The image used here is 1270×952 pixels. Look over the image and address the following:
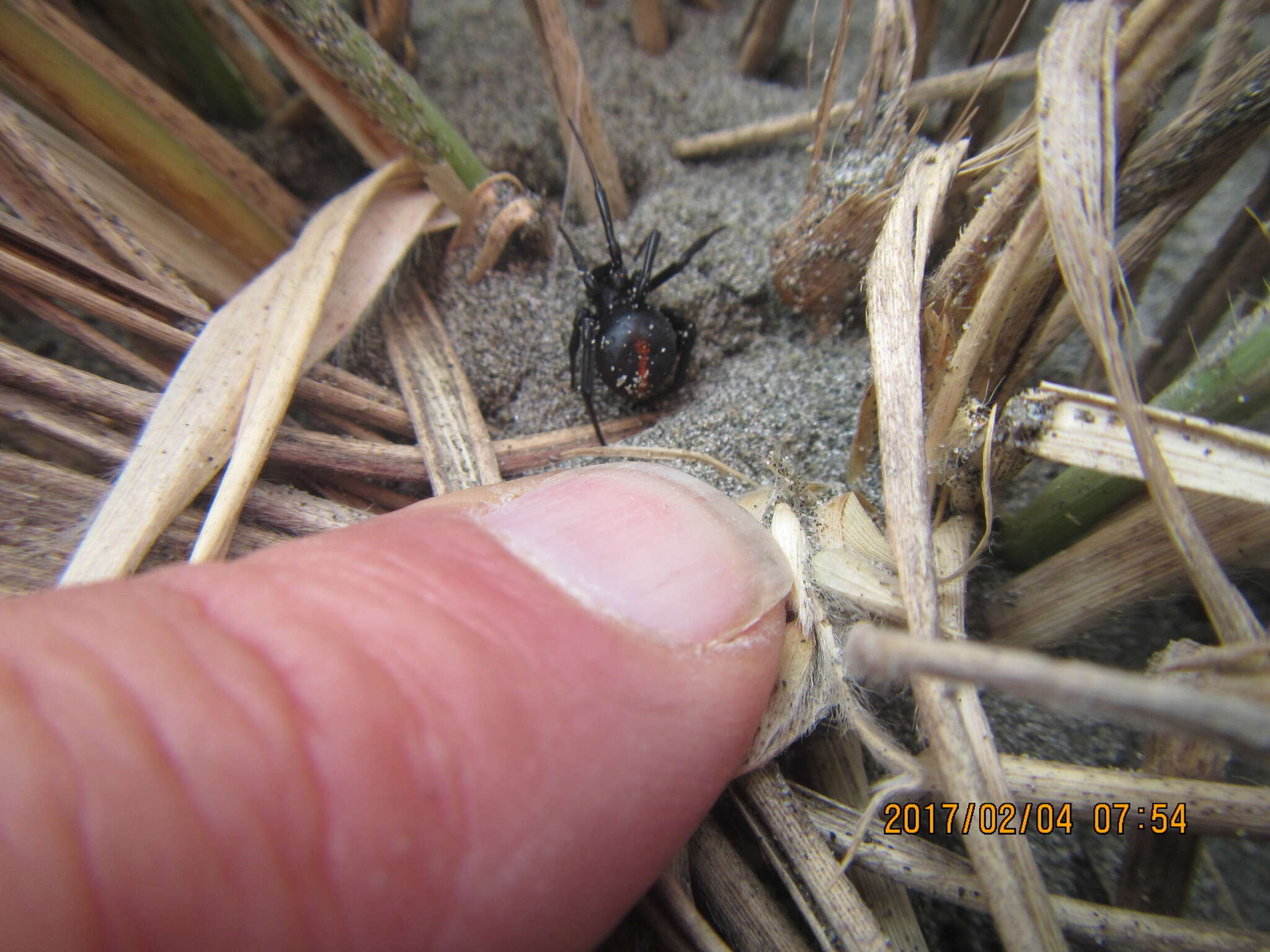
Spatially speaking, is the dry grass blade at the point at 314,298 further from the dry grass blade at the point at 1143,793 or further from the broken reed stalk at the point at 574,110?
the dry grass blade at the point at 1143,793

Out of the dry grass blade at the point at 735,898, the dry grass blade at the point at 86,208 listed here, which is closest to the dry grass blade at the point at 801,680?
the dry grass blade at the point at 735,898

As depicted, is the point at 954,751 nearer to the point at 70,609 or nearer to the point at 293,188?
the point at 70,609

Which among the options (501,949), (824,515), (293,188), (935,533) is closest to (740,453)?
(824,515)

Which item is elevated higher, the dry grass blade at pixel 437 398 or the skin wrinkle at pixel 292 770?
the dry grass blade at pixel 437 398

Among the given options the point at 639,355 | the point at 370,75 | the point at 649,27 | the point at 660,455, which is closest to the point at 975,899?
the point at 660,455

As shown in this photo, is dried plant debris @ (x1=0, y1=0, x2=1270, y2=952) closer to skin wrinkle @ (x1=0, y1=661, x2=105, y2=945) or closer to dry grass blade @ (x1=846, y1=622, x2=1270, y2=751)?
dry grass blade @ (x1=846, y1=622, x2=1270, y2=751)

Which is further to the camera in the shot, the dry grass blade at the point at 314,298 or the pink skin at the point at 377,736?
the dry grass blade at the point at 314,298

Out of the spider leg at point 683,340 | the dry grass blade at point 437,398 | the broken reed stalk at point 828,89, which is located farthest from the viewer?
the spider leg at point 683,340
